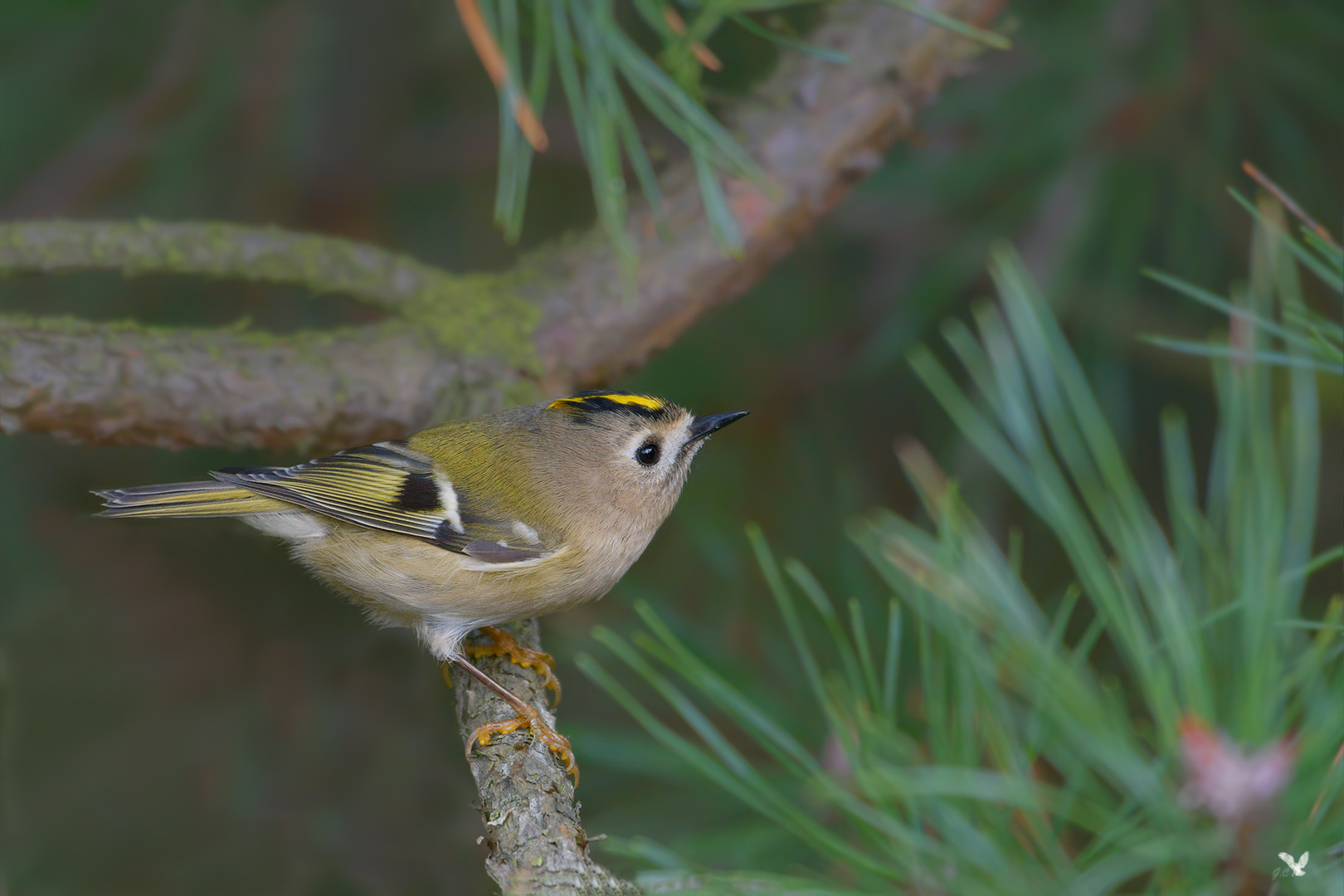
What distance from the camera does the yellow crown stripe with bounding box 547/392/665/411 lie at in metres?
1.51

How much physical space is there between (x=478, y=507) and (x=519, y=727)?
40 cm

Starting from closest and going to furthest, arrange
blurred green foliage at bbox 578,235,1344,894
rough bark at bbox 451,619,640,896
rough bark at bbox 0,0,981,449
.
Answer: blurred green foliage at bbox 578,235,1344,894
rough bark at bbox 451,619,640,896
rough bark at bbox 0,0,981,449

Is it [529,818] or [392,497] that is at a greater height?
[392,497]

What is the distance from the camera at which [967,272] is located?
5.83 ft

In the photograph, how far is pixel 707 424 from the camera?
62.6 inches

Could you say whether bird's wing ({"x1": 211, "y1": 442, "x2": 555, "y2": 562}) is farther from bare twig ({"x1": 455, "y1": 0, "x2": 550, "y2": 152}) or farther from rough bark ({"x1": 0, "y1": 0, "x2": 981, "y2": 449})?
bare twig ({"x1": 455, "y1": 0, "x2": 550, "y2": 152})

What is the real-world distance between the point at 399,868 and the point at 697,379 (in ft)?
3.24

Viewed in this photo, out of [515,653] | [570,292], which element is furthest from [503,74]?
[515,653]

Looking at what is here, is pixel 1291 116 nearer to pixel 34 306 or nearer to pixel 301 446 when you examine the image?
pixel 301 446

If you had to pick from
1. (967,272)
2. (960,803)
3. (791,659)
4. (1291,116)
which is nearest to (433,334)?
(791,659)

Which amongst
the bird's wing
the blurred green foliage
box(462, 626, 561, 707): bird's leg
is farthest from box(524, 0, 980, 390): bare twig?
the blurred green foliage

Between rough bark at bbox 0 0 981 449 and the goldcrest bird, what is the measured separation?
53 mm

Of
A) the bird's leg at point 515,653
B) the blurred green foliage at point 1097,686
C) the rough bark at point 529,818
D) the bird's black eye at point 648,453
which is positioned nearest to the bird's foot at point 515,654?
the bird's leg at point 515,653

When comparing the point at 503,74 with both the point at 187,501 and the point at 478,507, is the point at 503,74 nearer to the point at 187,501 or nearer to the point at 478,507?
the point at 478,507
